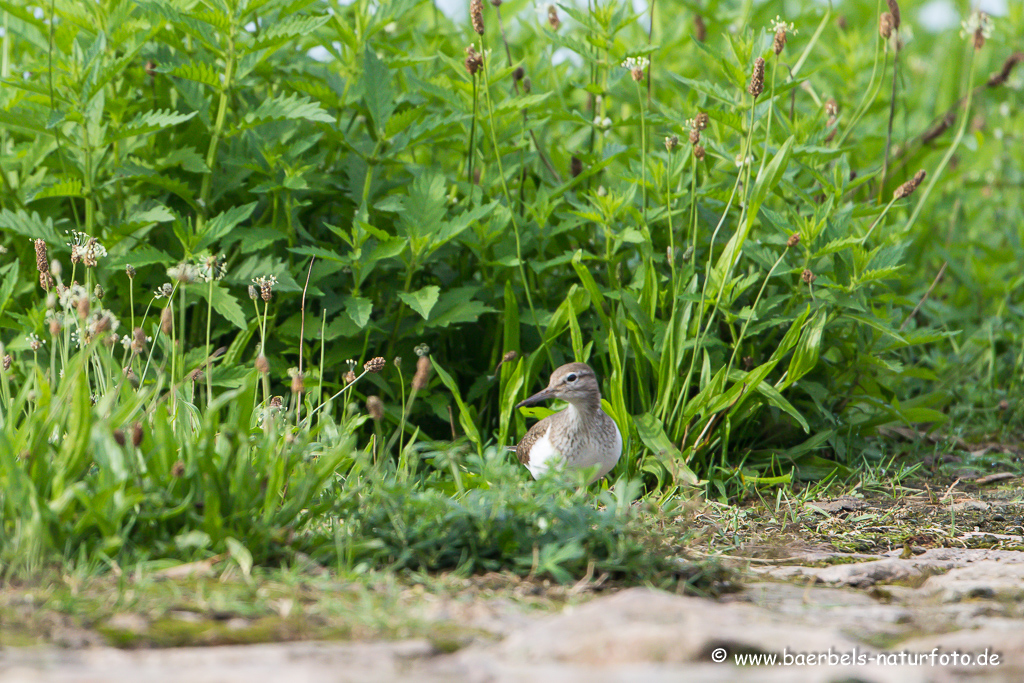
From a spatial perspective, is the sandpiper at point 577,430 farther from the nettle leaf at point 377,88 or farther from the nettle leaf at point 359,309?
the nettle leaf at point 377,88

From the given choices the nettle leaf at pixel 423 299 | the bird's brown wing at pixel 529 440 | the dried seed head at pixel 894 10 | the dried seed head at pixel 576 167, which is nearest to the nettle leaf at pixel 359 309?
the nettle leaf at pixel 423 299

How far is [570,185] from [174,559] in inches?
100

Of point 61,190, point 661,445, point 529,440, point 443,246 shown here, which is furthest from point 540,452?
point 61,190

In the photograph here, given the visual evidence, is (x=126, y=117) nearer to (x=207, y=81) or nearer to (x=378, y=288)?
(x=207, y=81)

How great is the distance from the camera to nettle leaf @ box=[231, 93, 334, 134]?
3924 mm

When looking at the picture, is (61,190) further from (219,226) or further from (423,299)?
(423,299)

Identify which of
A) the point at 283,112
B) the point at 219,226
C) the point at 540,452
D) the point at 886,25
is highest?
the point at 886,25

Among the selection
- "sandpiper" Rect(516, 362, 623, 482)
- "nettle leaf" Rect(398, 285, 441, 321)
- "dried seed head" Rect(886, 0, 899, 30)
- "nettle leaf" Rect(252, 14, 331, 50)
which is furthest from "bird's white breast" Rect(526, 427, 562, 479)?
"dried seed head" Rect(886, 0, 899, 30)

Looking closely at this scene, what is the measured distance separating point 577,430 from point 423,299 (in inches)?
33.7

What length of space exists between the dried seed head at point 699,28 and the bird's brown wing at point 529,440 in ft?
10.4

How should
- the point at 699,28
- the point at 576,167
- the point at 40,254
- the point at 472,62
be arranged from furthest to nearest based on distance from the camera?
the point at 699,28 → the point at 576,167 → the point at 472,62 → the point at 40,254

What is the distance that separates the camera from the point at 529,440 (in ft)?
13.5

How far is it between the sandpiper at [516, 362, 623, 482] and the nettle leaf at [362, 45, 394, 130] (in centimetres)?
141

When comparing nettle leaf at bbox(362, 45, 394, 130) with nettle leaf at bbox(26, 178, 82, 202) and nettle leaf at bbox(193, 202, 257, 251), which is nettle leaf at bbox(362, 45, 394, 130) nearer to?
nettle leaf at bbox(193, 202, 257, 251)
